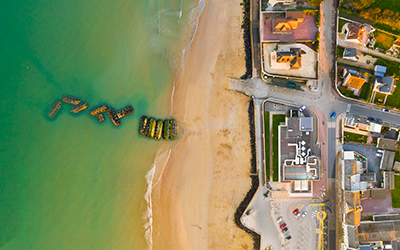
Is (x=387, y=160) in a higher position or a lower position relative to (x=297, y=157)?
lower

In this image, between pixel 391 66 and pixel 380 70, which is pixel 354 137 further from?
pixel 391 66

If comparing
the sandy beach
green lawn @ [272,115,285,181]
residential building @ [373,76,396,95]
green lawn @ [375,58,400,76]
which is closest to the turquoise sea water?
the sandy beach

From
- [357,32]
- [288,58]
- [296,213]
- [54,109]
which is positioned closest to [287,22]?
[288,58]

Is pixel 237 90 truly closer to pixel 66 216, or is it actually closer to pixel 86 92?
pixel 86 92

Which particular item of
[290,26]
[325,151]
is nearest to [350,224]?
[325,151]

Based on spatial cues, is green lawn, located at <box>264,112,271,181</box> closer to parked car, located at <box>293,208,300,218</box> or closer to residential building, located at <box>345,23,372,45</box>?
parked car, located at <box>293,208,300,218</box>
